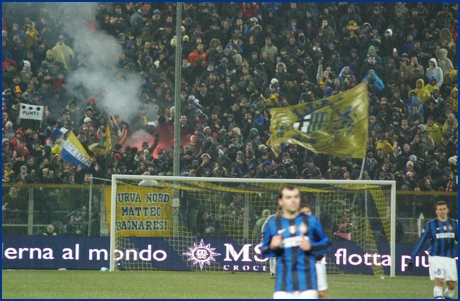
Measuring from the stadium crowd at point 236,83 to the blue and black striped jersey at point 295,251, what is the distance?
44.1 feet

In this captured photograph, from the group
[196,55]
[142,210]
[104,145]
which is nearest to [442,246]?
[142,210]

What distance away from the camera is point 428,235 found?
39.1 ft

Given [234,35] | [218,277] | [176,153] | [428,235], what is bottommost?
[218,277]

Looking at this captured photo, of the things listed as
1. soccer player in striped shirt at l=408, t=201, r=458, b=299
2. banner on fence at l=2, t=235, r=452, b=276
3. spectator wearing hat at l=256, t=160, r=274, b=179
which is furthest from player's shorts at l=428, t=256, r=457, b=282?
spectator wearing hat at l=256, t=160, r=274, b=179

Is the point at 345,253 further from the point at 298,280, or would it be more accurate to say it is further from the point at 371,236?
the point at 298,280

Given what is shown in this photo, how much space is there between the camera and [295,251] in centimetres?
703

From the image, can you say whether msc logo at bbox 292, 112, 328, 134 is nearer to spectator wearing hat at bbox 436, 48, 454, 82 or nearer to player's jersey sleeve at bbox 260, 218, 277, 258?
spectator wearing hat at bbox 436, 48, 454, 82

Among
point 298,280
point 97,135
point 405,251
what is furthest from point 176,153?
point 298,280

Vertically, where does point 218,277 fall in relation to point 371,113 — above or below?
below

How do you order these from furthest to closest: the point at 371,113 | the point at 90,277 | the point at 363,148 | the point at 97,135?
the point at 371,113, the point at 97,135, the point at 363,148, the point at 90,277

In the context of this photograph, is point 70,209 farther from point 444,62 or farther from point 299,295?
point 299,295

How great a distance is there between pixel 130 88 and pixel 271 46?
4.13m

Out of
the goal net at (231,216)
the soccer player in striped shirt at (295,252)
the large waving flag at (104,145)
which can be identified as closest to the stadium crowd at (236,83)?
the large waving flag at (104,145)

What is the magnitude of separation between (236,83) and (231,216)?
5683 mm
